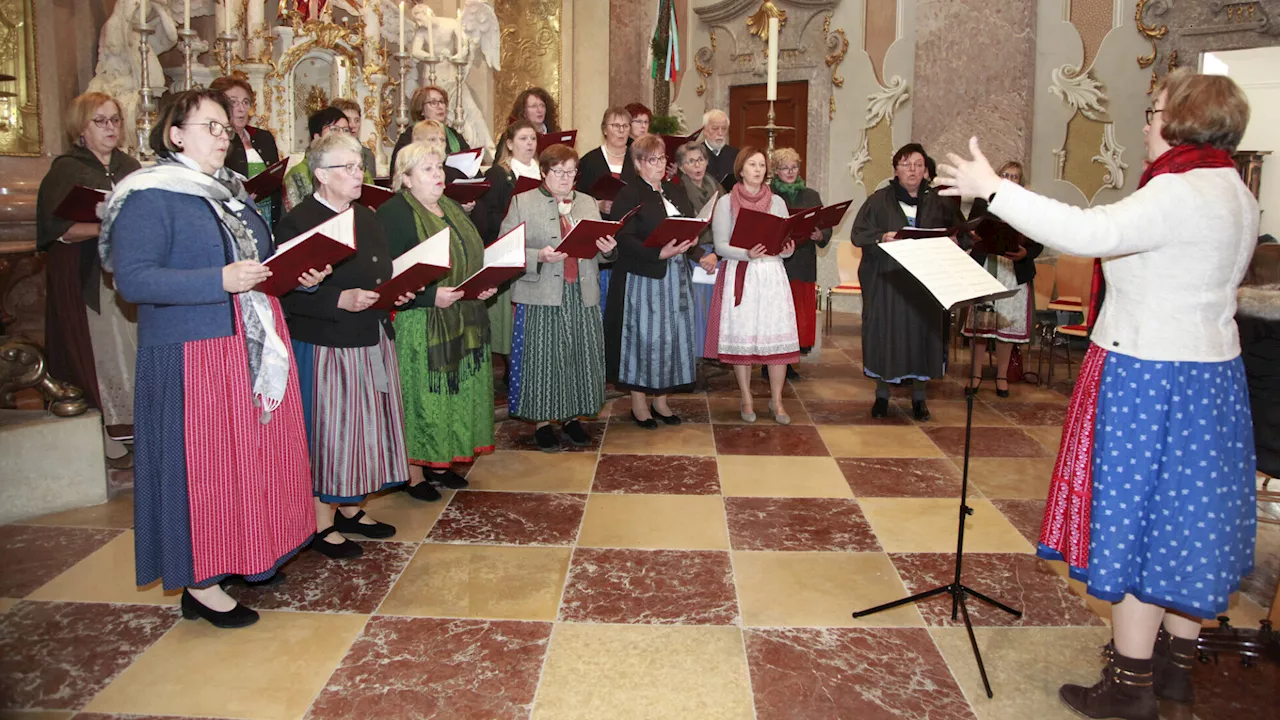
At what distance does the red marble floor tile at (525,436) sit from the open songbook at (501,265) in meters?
1.11

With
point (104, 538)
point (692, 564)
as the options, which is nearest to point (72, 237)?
point (104, 538)

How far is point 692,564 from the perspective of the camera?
10.7ft

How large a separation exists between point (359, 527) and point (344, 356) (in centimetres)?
76

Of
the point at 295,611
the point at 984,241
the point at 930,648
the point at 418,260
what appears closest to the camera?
the point at 930,648

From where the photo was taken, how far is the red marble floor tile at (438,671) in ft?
7.62

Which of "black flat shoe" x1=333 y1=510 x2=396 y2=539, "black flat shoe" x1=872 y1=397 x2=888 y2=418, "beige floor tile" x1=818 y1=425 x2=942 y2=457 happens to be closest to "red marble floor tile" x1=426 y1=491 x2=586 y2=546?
"black flat shoe" x1=333 y1=510 x2=396 y2=539

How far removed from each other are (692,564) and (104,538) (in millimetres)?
2233

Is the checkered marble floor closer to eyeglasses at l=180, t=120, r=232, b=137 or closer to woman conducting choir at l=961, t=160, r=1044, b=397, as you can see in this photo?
eyeglasses at l=180, t=120, r=232, b=137

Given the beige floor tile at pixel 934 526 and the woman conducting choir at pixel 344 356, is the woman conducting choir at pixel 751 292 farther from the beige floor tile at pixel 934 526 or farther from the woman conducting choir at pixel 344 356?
the woman conducting choir at pixel 344 356

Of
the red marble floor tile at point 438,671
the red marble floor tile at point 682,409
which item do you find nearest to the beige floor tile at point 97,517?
the red marble floor tile at point 438,671

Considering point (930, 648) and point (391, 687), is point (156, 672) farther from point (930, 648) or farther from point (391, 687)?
point (930, 648)

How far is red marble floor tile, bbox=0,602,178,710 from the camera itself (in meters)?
2.39

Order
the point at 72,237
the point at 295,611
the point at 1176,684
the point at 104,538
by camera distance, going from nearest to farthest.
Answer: the point at 1176,684 < the point at 295,611 < the point at 104,538 < the point at 72,237

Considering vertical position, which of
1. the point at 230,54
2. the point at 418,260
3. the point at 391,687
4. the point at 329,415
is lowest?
the point at 391,687
